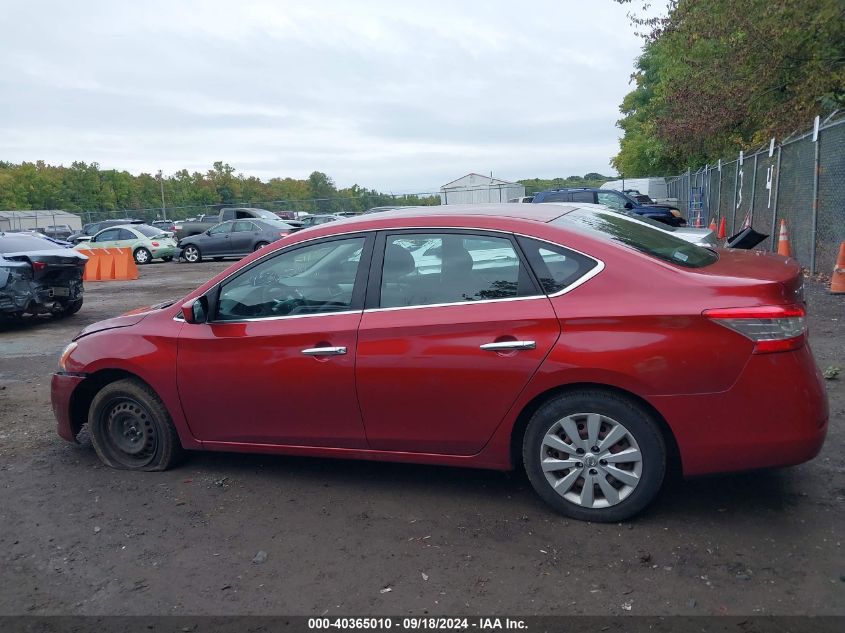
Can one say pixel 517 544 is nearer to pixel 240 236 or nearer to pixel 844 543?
pixel 844 543

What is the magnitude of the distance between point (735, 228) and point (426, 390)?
1782 centimetres

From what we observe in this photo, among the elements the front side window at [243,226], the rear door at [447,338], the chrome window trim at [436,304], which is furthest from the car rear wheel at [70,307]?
the front side window at [243,226]

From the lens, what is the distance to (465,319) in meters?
4.16

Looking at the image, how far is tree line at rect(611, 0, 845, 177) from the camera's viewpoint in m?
17.7

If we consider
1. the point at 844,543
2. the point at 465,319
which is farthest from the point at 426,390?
the point at 844,543

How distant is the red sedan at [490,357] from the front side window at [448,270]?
0.04 feet

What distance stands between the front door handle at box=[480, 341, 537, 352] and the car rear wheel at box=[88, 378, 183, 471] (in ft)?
7.37

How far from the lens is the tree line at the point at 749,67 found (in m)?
17.7

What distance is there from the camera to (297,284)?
15.5ft

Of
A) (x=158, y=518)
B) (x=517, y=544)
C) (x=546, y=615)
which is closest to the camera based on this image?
(x=546, y=615)

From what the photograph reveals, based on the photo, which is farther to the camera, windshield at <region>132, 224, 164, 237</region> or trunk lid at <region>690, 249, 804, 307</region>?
windshield at <region>132, 224, 164, 237</region>

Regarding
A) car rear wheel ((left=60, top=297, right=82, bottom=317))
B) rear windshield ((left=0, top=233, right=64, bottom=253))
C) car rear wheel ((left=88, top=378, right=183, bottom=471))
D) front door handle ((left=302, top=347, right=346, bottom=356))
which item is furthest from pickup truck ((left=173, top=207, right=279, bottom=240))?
front door handle ((left=302, top=347, right=346, bottom=356))

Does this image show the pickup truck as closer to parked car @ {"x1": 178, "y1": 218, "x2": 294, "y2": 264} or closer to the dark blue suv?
parked car @ {"x1": 178, "y1": 218, "x2": 294, "y2": 264}

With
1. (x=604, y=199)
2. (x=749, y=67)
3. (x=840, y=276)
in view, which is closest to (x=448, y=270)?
(x=840, y=276)
